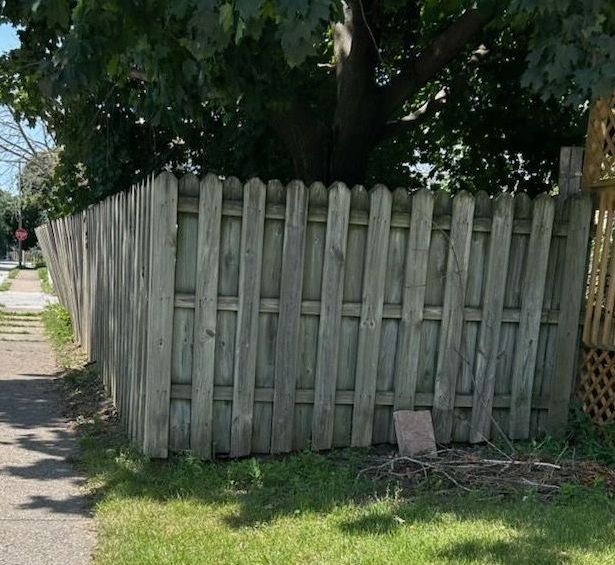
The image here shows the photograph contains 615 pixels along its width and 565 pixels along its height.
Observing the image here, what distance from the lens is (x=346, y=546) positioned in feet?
12.4

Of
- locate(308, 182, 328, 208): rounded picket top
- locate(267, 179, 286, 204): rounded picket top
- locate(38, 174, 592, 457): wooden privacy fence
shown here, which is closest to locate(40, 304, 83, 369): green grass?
locate(38, 174, 592, 457): wooden privacy fence

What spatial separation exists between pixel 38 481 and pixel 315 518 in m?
2.14

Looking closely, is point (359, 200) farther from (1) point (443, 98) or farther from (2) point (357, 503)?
(1) point (443, 98)

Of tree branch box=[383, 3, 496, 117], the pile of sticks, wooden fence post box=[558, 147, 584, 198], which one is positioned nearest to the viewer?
the pile of sticks

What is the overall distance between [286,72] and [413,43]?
420cm

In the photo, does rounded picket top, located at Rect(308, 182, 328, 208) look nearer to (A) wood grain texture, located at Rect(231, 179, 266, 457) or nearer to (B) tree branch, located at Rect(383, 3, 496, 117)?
(A) wood grain texture, located at Rect(231, 179, 266, 457)

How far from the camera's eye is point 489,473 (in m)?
4.95

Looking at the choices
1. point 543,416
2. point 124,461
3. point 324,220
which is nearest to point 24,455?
point 124,461

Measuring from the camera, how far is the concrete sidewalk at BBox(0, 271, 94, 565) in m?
3.98

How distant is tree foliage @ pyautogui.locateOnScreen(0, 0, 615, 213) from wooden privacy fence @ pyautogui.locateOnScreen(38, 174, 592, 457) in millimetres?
1091

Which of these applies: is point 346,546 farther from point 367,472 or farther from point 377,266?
point 377,266

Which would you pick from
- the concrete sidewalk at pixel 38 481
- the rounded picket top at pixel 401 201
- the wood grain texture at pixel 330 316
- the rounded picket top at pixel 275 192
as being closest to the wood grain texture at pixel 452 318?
the rounded picket top at pixel 401 201

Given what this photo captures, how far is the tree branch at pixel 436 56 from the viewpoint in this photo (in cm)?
780

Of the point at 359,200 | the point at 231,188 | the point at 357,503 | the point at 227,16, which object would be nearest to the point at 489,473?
the point at 357,503
